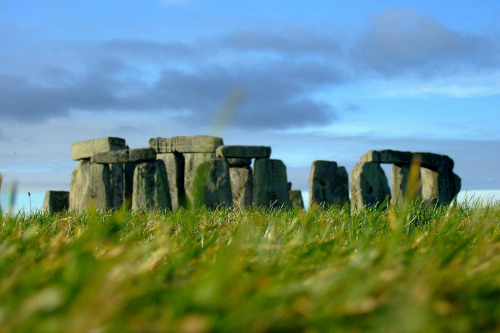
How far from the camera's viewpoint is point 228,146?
1302 cm

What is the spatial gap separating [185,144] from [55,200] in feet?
14.4

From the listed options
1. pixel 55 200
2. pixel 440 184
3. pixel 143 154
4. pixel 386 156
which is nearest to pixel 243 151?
pixel 143 154

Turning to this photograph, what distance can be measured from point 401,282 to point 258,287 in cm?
38

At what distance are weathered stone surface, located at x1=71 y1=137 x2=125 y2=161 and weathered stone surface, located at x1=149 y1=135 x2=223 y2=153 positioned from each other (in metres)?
1.10

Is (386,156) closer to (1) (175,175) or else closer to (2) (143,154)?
(1) (175,175)

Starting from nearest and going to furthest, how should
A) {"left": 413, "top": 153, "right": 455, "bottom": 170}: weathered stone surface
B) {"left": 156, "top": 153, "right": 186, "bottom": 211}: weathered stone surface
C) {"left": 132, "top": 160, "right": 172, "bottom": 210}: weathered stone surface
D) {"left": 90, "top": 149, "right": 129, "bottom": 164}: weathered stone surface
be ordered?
{"left": 132, "top": 160, "right": 172, "bottom": 210}: weathered stone surface, {"left": 90, "top": 149, "right": 129, "bottom": 164}: weathered stone surface, {"left": 156, "top": 153, "right": 186, "bottom": 211}: weathered stone surface, {"left": 413, "top": 153, "right": 455, "bottom": 170}: weathered stone surface

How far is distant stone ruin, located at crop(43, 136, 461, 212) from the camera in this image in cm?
1221

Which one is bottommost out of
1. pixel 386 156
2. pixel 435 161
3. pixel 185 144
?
pixel 435 161

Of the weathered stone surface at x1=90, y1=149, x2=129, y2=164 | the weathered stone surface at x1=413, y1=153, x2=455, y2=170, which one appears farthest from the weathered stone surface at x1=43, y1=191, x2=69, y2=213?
the weathered stone surface at x1=413, y1=153, x2=455, y2=170

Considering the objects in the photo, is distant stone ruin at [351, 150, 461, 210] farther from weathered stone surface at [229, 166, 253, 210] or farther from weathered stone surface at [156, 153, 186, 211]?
weathered stone surface at [156, 153, 186, 211]

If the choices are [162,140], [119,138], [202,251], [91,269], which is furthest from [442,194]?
[91,269]

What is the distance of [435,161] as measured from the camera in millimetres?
14586

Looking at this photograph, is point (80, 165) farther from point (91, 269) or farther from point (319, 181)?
point (91, 269)

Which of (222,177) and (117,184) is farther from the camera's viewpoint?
(117,184)
